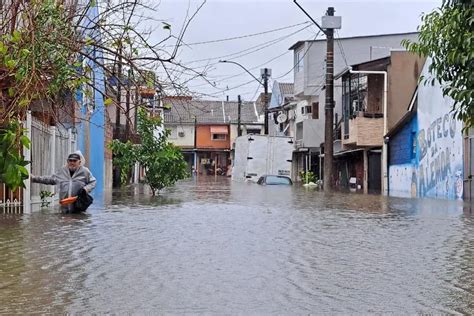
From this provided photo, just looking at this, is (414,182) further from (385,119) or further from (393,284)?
(393,284)

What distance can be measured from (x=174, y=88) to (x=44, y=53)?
1981 millimetres

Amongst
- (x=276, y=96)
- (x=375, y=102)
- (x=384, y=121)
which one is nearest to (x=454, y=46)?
(x=384, y=121)

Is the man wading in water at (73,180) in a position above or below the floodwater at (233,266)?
above

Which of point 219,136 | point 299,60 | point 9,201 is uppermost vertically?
point 299,60

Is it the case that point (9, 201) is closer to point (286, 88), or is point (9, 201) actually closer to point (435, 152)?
point (435, 152)

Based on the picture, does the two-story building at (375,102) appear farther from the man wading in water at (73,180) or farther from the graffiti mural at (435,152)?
the man wading in water at (73,180)

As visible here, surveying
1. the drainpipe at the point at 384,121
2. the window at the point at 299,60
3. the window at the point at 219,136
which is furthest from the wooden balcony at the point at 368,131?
the window at the point at 219,136

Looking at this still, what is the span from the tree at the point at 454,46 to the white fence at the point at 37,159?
7044 millimetres

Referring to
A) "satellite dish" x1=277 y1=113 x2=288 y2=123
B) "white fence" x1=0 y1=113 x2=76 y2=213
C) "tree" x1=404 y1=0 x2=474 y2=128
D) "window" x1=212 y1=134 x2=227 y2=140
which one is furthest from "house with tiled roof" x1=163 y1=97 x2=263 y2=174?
"tree" x1=404 y1=0 x2=474 y2=128

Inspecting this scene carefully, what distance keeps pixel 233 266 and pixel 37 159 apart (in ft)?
28.9

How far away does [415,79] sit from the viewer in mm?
35562

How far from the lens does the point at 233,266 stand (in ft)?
27.8

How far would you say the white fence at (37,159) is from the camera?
595 inches

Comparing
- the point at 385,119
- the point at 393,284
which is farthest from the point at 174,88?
the point at 385,119
